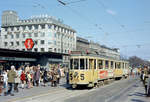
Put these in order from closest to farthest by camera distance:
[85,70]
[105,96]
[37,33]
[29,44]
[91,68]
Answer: [105,96], [85,70], [91,68], [29,44], [37,33]

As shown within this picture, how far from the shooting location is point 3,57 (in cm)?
2572

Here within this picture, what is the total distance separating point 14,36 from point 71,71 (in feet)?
217

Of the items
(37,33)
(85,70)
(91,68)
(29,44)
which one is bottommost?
(85,70)

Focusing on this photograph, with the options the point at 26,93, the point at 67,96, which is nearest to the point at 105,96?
the point at 67,96

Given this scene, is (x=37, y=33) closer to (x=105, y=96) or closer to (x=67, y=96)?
(x=67, y=96)

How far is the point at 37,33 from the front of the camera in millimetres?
78312

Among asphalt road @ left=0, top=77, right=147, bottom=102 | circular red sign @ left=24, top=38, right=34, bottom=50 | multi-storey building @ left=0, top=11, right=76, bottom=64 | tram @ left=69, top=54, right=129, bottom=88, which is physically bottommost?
A: asphalt road @ left=0, top=77, right=147, bottom=102

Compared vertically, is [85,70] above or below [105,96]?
above

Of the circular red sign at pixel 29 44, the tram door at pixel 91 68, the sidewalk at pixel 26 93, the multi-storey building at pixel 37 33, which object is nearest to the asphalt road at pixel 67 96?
the sidewalk at pixel 26 93

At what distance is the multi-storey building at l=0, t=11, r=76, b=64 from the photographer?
7638cm

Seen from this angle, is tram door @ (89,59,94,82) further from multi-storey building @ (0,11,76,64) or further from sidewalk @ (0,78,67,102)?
multi-storey building @ (0,11,76,64)

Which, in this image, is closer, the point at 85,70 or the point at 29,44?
the point at 85,70

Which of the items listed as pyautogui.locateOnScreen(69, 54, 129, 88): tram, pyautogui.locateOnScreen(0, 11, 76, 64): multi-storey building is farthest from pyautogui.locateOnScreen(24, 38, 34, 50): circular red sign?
pyautogui.locateOnScreen(0, 11, 76, 64): multi-storey building

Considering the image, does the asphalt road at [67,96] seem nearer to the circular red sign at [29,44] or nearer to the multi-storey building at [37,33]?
the circular red sign at [29,44]
